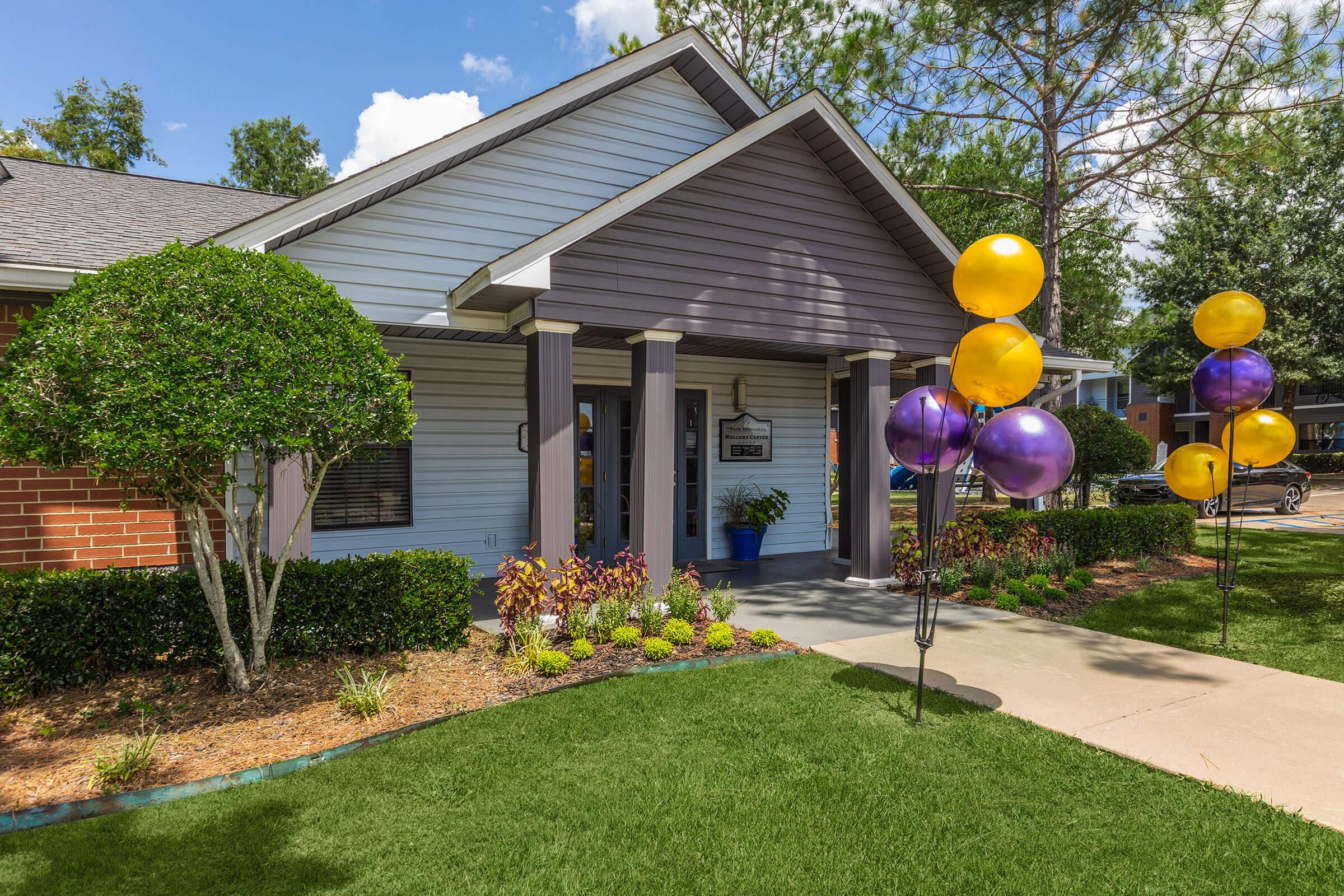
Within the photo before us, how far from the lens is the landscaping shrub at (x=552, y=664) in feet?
16.6

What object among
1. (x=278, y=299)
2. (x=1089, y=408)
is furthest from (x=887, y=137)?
(x=278, y=299)

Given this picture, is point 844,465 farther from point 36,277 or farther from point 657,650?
point 36,277

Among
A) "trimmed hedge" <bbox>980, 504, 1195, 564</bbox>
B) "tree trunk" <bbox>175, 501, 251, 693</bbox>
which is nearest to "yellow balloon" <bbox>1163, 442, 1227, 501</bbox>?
"trimmed hedge" <bbox>980, 504, 1195, 564</bbox>

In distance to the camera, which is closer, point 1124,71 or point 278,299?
point 278,299

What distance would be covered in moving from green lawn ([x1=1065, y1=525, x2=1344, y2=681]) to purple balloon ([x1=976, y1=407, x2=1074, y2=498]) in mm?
3077

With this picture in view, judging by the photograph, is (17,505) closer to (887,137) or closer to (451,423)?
(451,423)

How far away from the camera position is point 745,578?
8859 mm

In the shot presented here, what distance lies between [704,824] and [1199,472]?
227 inches

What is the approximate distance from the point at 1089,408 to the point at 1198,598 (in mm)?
5034

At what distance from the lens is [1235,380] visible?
6.01m

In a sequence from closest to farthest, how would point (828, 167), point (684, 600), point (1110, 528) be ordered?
1. point (684, 600)
2. point (828, 167)
3. point (1110, 528)

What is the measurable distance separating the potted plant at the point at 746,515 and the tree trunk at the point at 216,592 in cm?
663

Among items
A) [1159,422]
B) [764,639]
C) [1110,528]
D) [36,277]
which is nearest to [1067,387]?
[1110,528]

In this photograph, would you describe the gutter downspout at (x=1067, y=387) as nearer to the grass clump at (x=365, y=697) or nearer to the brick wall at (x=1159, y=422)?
the grass clump at (x=365, y=697)
